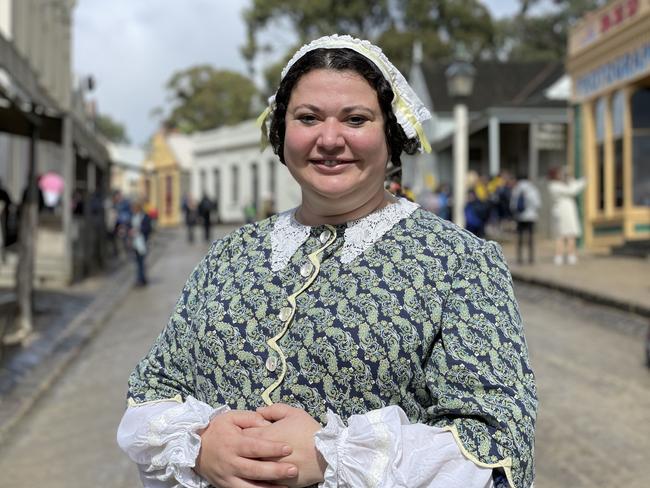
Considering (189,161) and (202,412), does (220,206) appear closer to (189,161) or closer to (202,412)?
(189,161)

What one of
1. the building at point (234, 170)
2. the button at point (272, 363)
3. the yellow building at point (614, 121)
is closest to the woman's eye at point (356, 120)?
the button at point (272, 363)

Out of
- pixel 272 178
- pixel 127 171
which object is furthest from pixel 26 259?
pixel 127 171

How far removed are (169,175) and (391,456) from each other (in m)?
49.6

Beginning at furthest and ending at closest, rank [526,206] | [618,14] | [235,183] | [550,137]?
[235,183]
[550,137]
[618,14]
[526,206]

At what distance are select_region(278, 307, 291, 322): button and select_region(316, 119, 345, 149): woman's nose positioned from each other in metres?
0.36

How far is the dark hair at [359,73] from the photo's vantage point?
1.80 m

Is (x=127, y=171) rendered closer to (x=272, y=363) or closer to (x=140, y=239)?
(x=140, y=239)

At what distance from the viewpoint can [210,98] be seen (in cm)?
5512

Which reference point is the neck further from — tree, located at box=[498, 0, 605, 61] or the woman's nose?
tree, located at box=[498, 0, 605, 61]

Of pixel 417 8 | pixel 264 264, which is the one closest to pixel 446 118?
pixel 417 8

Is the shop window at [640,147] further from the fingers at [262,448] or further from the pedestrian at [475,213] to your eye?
the fingers at [262,448]

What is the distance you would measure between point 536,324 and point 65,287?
26.3ft

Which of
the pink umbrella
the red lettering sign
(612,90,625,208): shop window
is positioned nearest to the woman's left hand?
the red lettering sign

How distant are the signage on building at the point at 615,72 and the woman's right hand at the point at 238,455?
15.3 metres
